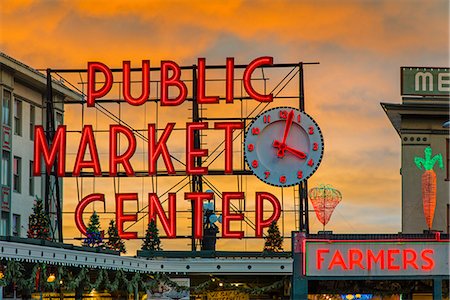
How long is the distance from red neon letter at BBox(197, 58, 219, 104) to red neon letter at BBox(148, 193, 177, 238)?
5905 mm

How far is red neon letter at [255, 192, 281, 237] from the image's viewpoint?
63656 mm

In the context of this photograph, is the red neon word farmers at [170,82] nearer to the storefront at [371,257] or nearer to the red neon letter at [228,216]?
the red neon letter at [228,216]

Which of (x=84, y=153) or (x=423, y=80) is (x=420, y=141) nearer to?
(x=423, y=80)

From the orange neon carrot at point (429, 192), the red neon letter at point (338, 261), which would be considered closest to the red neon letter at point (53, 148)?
the red neon letter at point (338, 261)

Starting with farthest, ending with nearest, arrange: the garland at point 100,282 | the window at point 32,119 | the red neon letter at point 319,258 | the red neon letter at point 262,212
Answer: the window at point 32,119, the red neon letter at point 262,212, the red neon letter at point 319,258, the garland at point 100,282

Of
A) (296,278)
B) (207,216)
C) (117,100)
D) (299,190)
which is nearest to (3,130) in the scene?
(117,100)

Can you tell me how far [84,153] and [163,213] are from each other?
6067 mm

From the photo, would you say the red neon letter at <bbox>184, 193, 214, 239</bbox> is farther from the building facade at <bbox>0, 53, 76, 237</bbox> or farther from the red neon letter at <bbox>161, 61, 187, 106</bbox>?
the building facade at <bbox>0, 53, 76, 237</bbox>

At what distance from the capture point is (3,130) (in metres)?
68.2

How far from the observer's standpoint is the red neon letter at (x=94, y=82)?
67.7 metres

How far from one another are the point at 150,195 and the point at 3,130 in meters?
10.2

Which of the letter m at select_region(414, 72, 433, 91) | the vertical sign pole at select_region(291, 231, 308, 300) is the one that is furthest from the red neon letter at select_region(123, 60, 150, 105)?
the vertical sign pole at select_region(291, 231, 308, 300)

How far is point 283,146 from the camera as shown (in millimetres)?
64062

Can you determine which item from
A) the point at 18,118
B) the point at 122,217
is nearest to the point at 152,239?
the point at 122,217
